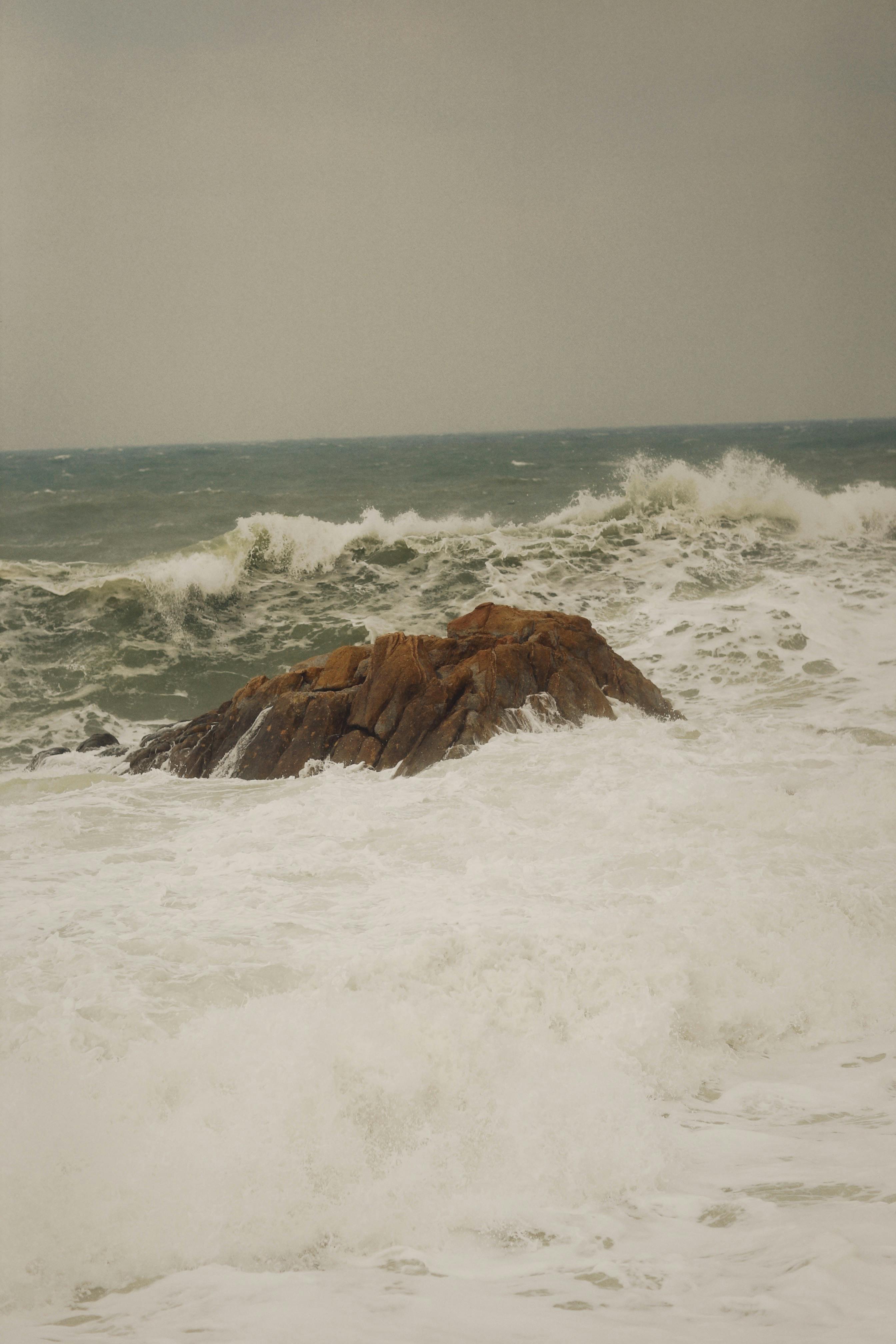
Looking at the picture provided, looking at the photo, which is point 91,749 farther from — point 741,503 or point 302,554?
point 741,503

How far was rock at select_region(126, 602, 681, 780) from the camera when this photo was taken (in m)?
5.34

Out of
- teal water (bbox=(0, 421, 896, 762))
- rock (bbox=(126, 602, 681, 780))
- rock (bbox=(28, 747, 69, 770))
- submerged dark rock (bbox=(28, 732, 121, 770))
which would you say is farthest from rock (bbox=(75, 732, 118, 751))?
teal water (bbox=(0, 421, 896, 762))

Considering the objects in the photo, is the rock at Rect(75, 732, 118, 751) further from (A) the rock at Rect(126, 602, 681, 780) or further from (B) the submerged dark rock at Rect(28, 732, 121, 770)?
(A) the rock at Rect(126, 602, 681, 780)

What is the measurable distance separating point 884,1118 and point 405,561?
1019 cm

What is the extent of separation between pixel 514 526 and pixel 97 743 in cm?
903

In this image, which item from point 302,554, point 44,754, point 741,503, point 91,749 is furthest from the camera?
point 741,503

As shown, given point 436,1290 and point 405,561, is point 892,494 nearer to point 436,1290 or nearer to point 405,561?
point 405,561

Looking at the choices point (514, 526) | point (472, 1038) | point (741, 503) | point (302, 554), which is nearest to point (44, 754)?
point (472, 1038)

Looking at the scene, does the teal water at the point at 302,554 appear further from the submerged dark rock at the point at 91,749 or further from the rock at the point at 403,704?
the rock at the point at 403,704

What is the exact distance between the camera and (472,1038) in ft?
7.97

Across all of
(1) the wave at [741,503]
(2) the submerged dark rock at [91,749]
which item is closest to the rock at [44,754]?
(2) the submerged dark rock at [91,749]

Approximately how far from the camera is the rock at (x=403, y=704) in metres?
5.34

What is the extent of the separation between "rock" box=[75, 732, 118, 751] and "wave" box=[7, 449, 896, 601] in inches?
164

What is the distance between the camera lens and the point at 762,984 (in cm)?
282
